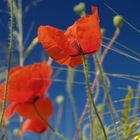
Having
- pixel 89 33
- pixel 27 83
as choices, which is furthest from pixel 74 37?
pixel 27 83

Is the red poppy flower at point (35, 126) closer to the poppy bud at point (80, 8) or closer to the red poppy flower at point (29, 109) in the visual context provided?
the red poppy flower at point (29, 109)

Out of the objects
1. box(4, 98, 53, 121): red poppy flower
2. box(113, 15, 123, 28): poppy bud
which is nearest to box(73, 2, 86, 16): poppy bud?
box(113, 15, 123, 28): poppy bud

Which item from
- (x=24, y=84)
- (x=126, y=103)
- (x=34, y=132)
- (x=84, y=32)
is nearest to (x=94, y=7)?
(x=84, y=32)

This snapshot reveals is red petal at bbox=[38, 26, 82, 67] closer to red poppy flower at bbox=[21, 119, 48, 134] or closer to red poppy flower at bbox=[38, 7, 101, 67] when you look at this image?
red poppy flower at bbox=[38, 7, 101, 67]

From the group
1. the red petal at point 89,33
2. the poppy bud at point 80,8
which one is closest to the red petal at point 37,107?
the poppy bud at point 80,8

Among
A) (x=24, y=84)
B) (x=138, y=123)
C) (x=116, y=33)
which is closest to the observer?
(x=138, y=123)

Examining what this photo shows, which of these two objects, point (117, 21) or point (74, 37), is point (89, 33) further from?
point (117, 21)

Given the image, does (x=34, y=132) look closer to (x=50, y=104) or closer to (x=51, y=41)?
(x=50, y=104)

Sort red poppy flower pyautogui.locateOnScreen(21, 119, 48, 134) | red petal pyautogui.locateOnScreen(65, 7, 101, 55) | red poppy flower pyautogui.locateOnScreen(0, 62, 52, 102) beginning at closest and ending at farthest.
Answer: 1. red petal pyautogui.locateOnScreen(65, 7, 101, 55)
2. red poppy flower pyautogui.locateOnScreen(0, 62, 52, 102)
3. red poppy flower pyautogui.locateOnScreen(21, 119, 48, 134)
